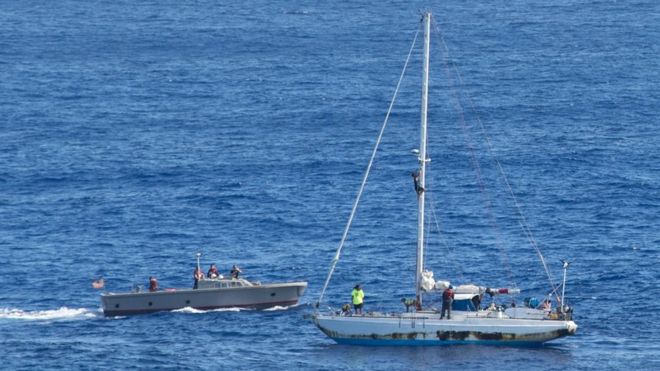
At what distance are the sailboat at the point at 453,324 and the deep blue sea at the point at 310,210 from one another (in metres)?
0.84

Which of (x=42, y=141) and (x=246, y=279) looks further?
(x=42, y=141)

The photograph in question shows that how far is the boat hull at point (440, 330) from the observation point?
10750 centimetres

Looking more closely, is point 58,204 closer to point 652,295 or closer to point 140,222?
point 140,222

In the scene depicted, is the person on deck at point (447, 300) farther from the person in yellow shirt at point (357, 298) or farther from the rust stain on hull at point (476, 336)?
the person in yellow shirt at point (357, 298)

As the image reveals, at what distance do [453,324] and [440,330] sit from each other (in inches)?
33.2

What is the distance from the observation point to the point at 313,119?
182 meters

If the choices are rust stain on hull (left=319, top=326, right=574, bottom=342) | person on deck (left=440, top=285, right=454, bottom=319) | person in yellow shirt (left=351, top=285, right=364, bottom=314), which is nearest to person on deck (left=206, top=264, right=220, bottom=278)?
person in yellow shirt (left=351, top=285, right=364, bottom=314)

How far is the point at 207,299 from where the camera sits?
122375 millimetres

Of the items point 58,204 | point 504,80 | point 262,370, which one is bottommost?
point 262,370

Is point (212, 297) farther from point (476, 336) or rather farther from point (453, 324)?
point (476, 336)

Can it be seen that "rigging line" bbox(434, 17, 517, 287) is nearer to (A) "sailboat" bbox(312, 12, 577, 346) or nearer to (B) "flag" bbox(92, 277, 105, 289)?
(A) "sailboat" bbox(312, 12, 577, 346)

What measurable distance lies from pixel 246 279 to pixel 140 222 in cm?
1868

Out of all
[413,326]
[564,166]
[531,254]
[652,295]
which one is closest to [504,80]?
[564,166]

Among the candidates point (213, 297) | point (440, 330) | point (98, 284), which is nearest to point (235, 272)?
point (213, 297)
